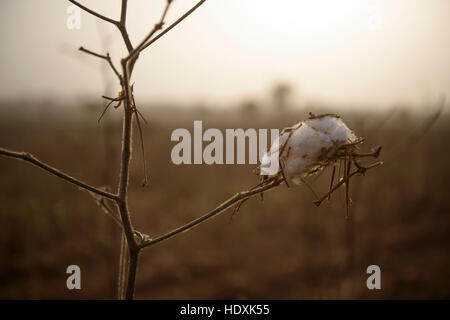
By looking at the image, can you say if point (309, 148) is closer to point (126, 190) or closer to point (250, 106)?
point (126, 190)

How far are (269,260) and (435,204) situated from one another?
16.2ft

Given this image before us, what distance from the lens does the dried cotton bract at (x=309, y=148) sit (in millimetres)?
992

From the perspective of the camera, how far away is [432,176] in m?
11.1

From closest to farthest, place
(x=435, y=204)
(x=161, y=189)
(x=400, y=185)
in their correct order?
(x=435, y=204) < (x=400, y=185) < (x=161, y=189)

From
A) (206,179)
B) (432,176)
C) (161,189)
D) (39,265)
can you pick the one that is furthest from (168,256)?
(432,176)

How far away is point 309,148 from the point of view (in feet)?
3.26

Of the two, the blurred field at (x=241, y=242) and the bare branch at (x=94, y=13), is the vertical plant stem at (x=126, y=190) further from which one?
the blurred field at (x=241, y=242)

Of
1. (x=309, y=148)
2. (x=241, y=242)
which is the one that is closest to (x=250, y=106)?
(x=241, y=242)

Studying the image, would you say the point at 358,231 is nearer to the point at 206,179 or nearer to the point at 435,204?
the point at 435,204

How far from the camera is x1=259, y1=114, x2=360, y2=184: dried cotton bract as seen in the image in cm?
99

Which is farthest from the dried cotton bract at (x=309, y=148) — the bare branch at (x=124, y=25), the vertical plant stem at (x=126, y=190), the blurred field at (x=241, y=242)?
the blurred field at (x=241, y=242)

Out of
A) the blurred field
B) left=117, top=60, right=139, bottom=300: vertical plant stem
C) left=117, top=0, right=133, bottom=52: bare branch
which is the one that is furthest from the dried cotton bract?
the blurred field

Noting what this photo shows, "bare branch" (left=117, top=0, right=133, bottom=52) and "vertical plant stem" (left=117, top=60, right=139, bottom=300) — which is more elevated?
"bare branch" (left=117, top=0, right=133, bottom=52)

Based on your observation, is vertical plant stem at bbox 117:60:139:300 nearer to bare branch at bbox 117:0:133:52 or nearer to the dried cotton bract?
bare branch at bbox 117:0:133:52
